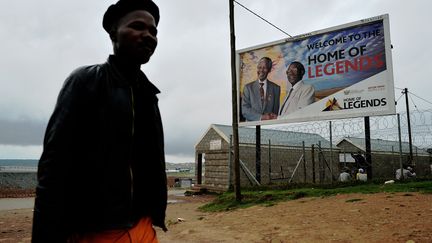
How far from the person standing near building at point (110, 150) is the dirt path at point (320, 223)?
3957 mm

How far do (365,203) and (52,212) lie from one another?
6894 millimetres

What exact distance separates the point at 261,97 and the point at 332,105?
2.93 m

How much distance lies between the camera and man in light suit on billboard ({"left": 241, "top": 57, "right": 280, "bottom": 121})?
14.0 m

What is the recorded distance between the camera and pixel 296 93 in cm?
1336

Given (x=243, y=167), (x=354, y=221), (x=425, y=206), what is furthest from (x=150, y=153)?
(x=243, y=167)

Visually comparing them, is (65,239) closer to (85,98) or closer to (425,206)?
(85,98)

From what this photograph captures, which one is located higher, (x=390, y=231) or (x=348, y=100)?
(x=348, y=100)

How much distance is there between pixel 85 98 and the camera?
1.42 metres

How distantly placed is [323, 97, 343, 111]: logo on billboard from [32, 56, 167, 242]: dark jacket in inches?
458

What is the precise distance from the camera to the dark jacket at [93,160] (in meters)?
1.28

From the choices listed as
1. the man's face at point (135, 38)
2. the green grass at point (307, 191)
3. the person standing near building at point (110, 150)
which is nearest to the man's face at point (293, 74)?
the green grass at point (307, 191)

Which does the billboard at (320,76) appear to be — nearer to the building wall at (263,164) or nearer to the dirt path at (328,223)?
the building wall at (263,164)

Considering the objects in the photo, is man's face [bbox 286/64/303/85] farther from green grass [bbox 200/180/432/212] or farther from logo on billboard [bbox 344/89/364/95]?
green grass [bbox 200/180/432/212]

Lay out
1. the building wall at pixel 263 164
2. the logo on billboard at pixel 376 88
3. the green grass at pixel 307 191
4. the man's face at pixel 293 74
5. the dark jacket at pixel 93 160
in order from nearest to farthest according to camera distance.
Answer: the dark jacket at pixel 93 160 < the green grass at pixel 307 191 < the logo on billboard at pixel 376 88 < the man's face at pixel 293 74 < the building wall at pixel 263 164
